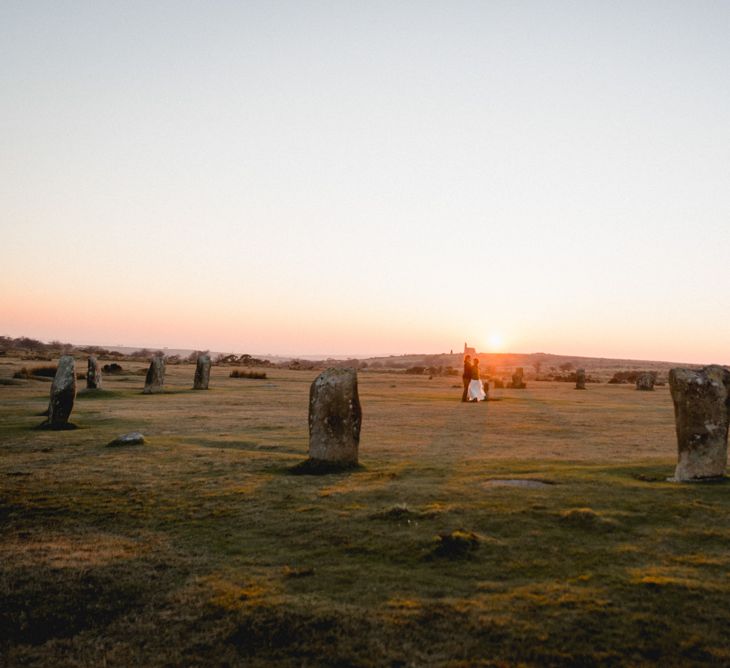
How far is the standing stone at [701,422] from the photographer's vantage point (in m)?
12.7

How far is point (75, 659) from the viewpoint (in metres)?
5.88

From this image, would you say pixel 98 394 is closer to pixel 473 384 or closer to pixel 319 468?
pixel 473 384

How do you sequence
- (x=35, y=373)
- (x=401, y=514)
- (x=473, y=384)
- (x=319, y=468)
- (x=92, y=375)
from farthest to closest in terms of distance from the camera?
(x=35, y=373), (x=92, y=375), (x=473, y=384), (x=319, y=468), (x=401, y=514)

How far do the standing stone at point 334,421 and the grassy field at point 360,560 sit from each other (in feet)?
3.07

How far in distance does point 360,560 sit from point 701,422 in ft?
27.3

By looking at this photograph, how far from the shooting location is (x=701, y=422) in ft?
42.1

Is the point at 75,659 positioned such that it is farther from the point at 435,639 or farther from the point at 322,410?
the point at 322,410

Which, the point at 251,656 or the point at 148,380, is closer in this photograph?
the point at 251,656

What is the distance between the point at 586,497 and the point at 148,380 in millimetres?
32737

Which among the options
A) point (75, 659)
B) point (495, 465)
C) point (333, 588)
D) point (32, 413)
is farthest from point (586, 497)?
point (32, 413)

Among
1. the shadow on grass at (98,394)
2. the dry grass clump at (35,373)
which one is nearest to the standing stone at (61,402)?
the shadow on grass at (98,394)

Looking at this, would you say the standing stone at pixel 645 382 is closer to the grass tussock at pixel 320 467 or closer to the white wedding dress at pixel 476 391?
the white wedding dress at pixel 476 391

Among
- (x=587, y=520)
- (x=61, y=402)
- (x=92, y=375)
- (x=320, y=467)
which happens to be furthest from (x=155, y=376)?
(x=587, y=520)

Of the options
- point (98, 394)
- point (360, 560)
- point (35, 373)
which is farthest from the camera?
point (35, 373)
